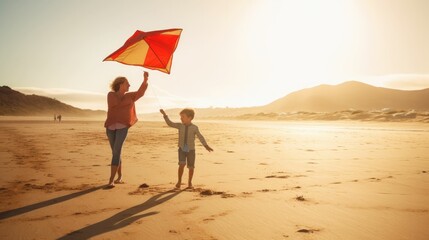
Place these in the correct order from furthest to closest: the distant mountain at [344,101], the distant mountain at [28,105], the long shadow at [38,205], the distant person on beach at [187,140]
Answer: the distant mountain at [28,105] < the distant mountain at [344,101] < the distant person on beach at [187,140] < the long shadow at [38,205]

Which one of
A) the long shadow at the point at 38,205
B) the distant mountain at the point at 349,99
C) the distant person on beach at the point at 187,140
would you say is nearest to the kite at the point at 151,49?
the distant person on beach at the point at 187,140

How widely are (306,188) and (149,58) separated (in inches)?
166

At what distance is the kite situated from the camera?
6.85 meters

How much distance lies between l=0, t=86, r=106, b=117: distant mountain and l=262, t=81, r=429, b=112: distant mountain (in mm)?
102719

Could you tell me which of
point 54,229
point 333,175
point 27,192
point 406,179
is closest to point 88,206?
point 54,229

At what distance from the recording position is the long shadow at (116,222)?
3.38m

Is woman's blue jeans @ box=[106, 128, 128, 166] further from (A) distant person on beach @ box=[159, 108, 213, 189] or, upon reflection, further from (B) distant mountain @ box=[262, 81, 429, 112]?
(B) distant mountain @ box=[262, 81, 429, 112]

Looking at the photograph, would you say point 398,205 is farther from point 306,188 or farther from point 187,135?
point 187,135

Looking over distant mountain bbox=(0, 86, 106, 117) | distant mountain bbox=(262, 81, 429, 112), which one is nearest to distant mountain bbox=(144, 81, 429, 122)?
distant mountain bbox=(262, 81, 429, 112)

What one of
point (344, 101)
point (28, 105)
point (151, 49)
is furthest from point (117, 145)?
point (28, 105)

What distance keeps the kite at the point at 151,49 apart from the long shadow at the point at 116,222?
3.26 m

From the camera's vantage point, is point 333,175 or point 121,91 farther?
point 333,175

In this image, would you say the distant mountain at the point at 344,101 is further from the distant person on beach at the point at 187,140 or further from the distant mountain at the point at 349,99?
the distant person on beach at the point at 187,140

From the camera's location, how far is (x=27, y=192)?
533 centimetres
